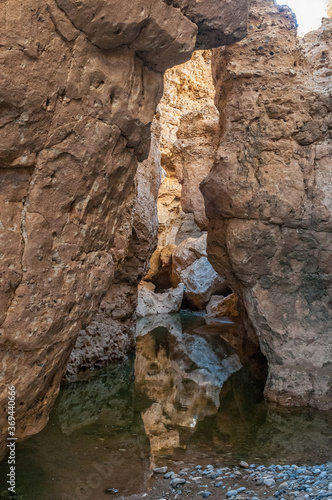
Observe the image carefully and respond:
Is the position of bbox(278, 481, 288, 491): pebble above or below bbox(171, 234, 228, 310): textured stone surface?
below

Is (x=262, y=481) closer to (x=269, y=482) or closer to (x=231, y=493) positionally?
(x=269, y=482)

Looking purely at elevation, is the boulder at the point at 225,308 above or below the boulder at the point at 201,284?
below

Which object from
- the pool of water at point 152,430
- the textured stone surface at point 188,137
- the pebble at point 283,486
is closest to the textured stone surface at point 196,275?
the textured stone surface at point 188,137

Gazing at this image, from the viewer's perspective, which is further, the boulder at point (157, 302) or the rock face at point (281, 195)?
the boulder at point (157, 302)

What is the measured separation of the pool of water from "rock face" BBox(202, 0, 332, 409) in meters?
0.73

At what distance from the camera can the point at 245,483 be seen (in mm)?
3676

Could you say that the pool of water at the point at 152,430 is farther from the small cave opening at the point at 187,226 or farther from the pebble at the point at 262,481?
the small cave opening at the point at 187,226

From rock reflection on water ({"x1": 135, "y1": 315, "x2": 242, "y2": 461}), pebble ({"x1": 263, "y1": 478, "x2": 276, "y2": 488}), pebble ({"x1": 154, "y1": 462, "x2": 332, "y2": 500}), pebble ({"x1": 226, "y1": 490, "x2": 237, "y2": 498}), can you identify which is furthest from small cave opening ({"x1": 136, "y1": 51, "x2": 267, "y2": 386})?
pebble ({"x1": 226, "y1": 490, "x2": 237, "y2": 498})

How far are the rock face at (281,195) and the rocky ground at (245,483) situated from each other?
209cm

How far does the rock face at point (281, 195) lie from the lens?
6012mm

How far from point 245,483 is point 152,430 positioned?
1.69m

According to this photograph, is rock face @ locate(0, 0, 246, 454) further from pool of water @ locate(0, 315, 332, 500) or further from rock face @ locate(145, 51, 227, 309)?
rock face @ locate(145, 51, 227, 309)

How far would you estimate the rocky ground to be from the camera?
10.8 feet

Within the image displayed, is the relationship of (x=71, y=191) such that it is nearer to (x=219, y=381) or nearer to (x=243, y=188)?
(x=243, y=188)
